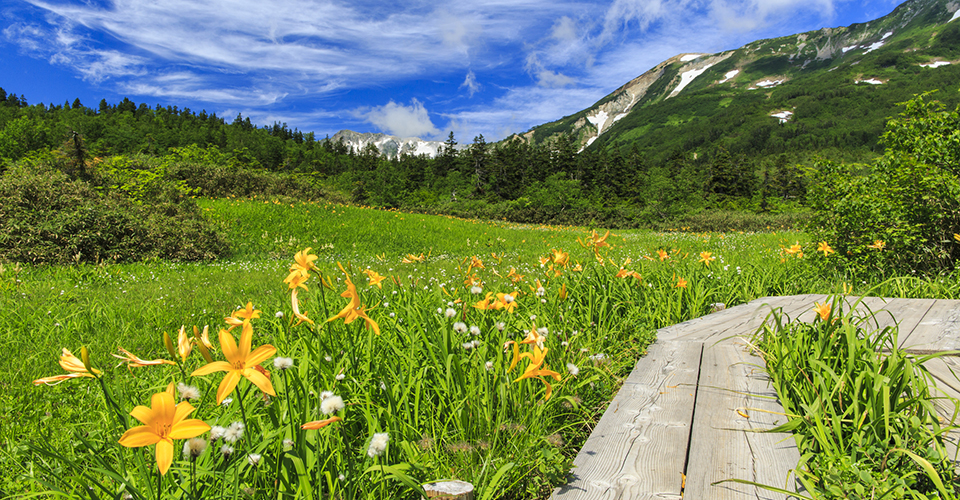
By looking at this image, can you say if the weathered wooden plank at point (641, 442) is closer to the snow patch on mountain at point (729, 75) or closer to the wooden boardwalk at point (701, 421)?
the wooden boardwalk at point (701, 421)

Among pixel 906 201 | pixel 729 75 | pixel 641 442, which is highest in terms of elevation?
pixel 729 75

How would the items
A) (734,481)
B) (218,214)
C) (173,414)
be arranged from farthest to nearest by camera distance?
(218,214), (734,481), (173,414)

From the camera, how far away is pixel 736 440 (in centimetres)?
164

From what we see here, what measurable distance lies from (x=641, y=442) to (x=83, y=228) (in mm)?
9303

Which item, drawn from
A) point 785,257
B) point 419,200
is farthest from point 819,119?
point 785,257

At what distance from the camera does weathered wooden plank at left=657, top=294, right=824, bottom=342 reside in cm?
283

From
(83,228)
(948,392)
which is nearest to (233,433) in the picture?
(948,392)

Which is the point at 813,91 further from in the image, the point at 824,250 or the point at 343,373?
the point at 343,373

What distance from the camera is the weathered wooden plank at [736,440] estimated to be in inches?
55.2

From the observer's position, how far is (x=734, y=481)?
4.62 ft

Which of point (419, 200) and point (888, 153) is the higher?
point (419, 200)

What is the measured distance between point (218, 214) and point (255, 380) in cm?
1227

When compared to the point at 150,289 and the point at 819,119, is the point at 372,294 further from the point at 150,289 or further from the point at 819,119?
the point at 819,119

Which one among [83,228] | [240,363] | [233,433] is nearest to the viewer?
[240,363]
